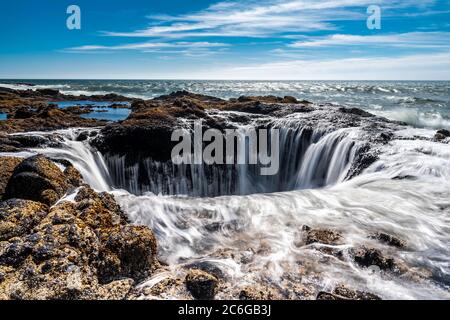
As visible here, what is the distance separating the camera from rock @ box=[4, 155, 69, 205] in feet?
21.0

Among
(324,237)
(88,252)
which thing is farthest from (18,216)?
(324,237)

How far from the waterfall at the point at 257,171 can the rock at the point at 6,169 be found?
563 centimetres

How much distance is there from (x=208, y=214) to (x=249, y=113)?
462 inches

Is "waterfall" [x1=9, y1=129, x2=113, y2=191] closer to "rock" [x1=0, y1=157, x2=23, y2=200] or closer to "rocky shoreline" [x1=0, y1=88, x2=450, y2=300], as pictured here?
"rock" [x1=0, y1=157, x2=23, y2=200]

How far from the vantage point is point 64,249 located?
472 cm

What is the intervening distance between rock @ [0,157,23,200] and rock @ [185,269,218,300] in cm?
471

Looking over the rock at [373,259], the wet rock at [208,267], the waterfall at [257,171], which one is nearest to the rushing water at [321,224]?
the wet rock at [208,267]

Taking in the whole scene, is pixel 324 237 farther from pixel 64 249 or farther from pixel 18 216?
pixel 18 216

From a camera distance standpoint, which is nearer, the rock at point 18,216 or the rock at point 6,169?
the rock at point 18,216

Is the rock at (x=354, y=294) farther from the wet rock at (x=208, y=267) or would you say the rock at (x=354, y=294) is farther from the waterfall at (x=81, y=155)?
the waterfall at (x=81, y=155)

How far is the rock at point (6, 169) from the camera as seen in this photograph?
694 centimetres

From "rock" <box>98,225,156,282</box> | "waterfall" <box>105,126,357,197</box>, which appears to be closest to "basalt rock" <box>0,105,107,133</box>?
"waterfall" <box>105,126,357,197</box>

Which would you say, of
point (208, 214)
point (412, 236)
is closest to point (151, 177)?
point (208, 214)
